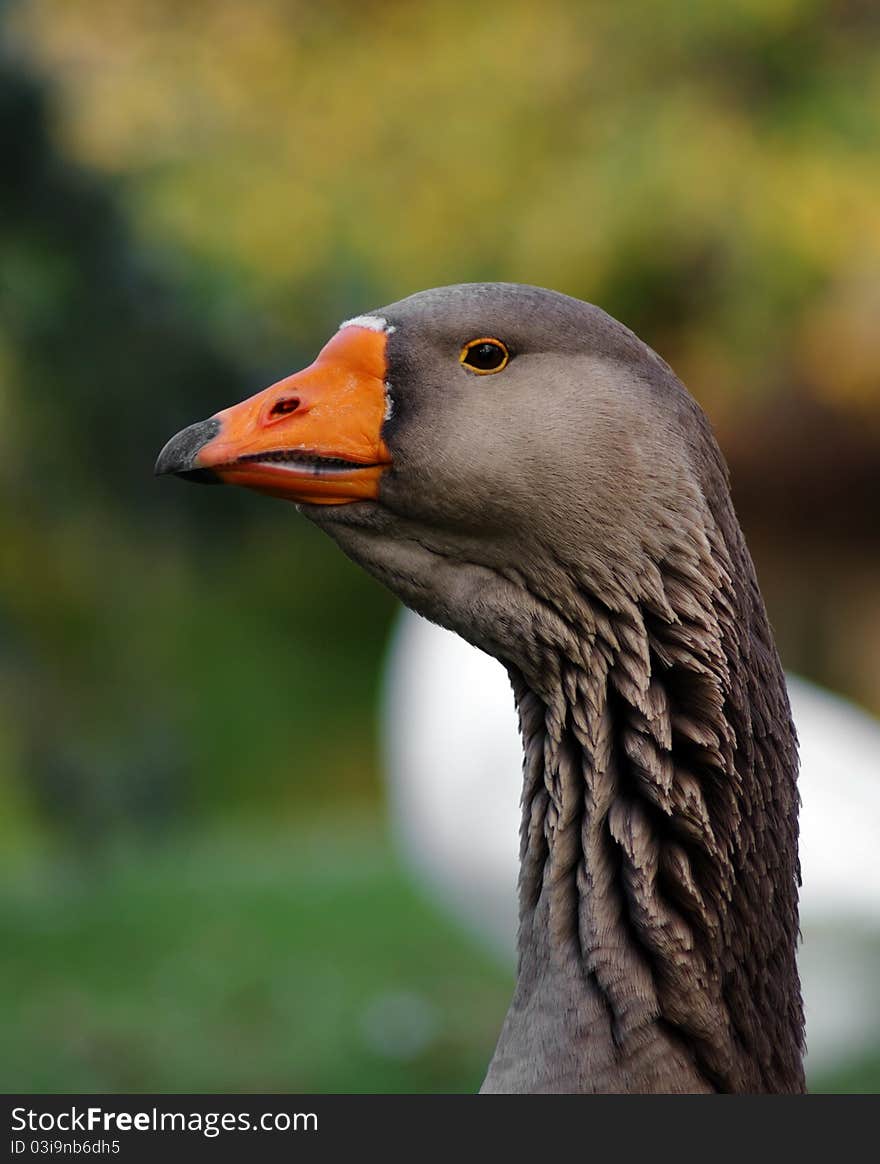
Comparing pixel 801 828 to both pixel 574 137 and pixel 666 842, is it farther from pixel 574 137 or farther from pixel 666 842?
pixel 574 137

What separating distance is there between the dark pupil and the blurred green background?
3163 millimetres

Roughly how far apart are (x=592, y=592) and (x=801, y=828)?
11.7 ft

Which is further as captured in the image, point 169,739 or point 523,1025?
point 169,739

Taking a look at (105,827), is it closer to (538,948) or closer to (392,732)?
(392,732)

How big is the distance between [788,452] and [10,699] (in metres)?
11.0

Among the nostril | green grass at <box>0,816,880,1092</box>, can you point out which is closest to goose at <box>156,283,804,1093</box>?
the nostril

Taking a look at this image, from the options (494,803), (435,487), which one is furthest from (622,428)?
(494,803)

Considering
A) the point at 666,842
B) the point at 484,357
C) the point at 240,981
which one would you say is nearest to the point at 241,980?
the point at 240,981

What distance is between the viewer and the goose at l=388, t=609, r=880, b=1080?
18.6 ft

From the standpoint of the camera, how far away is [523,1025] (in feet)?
8.79

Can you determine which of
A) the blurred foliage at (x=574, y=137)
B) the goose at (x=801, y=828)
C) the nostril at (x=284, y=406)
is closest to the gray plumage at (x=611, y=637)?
the nostril at (x=284, y=406)

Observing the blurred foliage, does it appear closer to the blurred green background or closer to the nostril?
the blurred green background

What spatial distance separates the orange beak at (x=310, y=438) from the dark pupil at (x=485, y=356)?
163mm

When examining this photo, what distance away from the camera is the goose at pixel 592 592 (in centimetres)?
266
